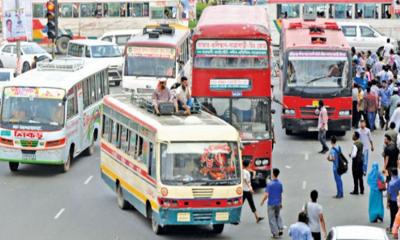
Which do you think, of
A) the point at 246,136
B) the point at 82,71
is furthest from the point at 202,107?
the point at 82,71

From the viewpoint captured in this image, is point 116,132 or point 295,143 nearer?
point 116,132

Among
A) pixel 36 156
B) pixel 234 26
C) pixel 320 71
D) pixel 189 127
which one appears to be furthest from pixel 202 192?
pixel 320 71

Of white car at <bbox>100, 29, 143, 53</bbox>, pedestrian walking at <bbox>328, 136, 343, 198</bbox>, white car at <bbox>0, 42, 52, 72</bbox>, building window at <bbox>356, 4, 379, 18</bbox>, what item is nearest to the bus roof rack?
pedestrian walking at <bbox>328, 136, 343, 198</bbox>

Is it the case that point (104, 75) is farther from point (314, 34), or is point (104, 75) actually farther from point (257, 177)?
point (257, 177)

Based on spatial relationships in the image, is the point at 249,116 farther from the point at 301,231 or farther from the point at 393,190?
the point at 301,231

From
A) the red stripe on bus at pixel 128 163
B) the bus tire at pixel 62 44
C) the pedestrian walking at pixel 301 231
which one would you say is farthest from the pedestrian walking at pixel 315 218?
the bus tire at pixel 62 44

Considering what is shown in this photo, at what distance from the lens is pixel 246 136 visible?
1201 inches

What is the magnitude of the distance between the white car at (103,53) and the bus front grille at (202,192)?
2972 cm

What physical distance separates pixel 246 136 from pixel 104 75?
9766mm

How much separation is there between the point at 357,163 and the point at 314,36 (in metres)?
10.8

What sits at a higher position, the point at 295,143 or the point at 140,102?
the point at 140,102

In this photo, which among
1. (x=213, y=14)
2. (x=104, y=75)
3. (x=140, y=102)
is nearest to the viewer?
(x=140, y=102)

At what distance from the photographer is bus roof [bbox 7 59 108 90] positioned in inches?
1353

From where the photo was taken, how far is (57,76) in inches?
1400
